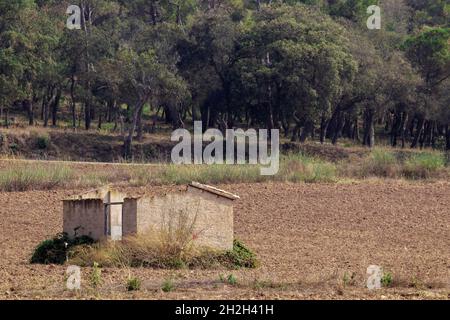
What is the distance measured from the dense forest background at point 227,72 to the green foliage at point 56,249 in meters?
28.6

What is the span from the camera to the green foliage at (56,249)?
20.6 m

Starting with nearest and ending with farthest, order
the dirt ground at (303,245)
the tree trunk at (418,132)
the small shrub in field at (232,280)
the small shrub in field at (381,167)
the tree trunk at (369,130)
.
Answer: the dirt ground at (303,245) < the small shrub in field at (232,280) < the small shrub in field at (381,167) < the tree trunk at (369,130) < the tree trunk at (418,132)

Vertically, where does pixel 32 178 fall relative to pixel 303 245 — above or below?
above

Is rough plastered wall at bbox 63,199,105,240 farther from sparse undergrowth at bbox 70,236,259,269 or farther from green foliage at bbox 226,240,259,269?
green foliage at bbox 226,240,259,269

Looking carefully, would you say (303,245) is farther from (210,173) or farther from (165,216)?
(210,173)

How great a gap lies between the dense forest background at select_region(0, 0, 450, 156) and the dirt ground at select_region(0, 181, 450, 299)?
59.3 feet

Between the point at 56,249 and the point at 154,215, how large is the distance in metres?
2.00

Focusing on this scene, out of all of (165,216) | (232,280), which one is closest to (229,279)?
(232,280)

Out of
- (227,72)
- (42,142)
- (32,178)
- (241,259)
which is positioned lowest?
(241,259)

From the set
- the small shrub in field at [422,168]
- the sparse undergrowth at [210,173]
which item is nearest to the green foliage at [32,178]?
the sparse undergrowth at [210,173]

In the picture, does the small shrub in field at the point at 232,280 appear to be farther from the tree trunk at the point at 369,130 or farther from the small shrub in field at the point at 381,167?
the tree trunk at the point at 369,130

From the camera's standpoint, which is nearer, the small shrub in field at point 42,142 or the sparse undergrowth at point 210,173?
the sparse undergrowth at point 210,173

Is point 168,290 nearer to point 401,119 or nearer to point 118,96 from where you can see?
point 118,96

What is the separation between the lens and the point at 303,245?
974 inches
